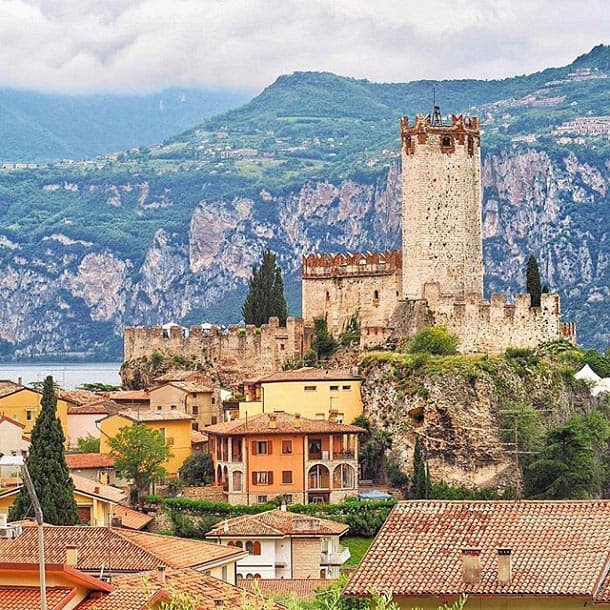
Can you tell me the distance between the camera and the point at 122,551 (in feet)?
158

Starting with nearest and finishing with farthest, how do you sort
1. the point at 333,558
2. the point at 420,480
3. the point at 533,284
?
the point at 333,558, the point at 420,480, the point at 533,284

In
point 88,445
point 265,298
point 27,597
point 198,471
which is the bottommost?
point 198,471

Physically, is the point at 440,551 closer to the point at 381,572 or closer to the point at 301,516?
the point at 381,572

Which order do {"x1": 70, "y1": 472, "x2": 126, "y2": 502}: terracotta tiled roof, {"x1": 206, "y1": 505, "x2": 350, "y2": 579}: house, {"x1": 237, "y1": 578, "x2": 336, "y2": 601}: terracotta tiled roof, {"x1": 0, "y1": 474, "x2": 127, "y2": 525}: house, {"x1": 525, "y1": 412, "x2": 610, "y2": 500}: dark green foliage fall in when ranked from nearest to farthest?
{"x1": 237, "y1": 578, "x2": 336, "y2": 601}: terracotta tiled roof → {"x1": 206, "y1": 505, "x2": 350, "y2": 579}: house → {"x1": 0, "y1": 474, "x2": 127, "y2": 525}: house → {"x1": 70, "y1": 472, "x2": 126, "y2": 502}: terracotta tiled roof → {"x1": 525, "y1": 412, "x2": 610, "y2": 500}: dark green foliage

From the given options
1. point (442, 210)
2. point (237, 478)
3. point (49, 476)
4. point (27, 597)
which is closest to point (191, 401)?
point (237, 478)

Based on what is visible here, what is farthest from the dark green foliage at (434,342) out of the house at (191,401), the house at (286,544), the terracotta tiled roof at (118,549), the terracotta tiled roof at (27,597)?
the terracotta tiled roof at (27,597)

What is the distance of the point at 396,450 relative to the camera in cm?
8644

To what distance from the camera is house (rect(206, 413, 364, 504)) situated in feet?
277

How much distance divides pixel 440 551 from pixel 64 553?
16680 mm

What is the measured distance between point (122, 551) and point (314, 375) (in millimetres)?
41130

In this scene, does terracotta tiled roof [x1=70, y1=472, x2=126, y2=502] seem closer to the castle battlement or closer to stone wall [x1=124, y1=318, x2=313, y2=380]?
stone wall [x1=124, y1=318, x2=313, y2=380]

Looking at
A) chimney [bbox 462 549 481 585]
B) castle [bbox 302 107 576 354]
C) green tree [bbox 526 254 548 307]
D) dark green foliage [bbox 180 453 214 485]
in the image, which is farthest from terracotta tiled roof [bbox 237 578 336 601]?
green tree [bbox 526 254 548 307]

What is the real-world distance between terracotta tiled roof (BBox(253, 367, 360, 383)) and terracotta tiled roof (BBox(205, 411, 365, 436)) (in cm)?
218

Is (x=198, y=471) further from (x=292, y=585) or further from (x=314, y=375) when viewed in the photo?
(x=292, y=585)
